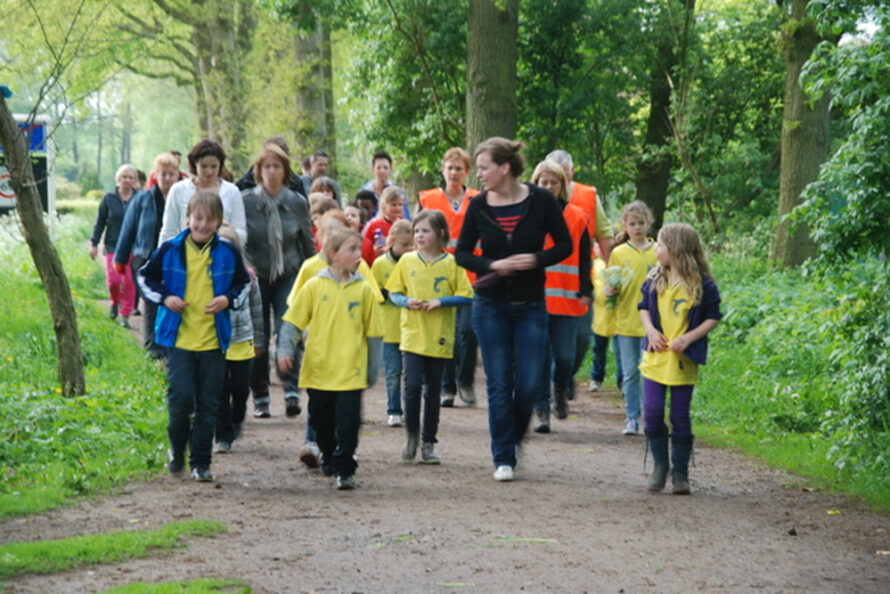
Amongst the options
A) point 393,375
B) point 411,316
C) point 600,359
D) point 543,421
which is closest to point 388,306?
point 393,375

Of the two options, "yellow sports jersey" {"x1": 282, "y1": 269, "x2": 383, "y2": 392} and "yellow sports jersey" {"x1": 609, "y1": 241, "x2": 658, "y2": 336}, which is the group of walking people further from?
"yellow sports jersey" {"x1": 609, "y1": 241, "x2": 658, "y2": 336}

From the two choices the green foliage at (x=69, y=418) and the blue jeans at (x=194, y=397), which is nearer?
the green foliage at (x=69, y=418)

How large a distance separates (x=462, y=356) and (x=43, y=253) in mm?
4234

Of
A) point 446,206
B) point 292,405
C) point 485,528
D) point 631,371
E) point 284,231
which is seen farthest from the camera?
point 446,206

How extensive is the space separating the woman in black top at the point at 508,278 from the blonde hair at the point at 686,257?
26.0 inches

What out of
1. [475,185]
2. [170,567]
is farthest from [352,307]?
[475,185]

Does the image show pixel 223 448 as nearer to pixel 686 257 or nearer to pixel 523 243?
pixel 523 243

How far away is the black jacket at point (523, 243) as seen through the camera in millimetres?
7723

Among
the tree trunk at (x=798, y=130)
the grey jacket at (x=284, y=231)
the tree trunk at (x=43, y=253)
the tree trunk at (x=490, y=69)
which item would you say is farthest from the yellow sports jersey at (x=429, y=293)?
the tree trunk at (x=798, y=130)

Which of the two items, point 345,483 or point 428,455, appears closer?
point 345,483

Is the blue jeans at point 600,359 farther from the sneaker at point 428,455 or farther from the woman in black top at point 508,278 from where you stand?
the woman in black top at point 508,278

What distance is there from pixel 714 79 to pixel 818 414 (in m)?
16.9

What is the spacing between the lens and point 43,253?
30.2 feet

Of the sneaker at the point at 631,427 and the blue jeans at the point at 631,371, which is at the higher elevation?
the blue jeans at the point at 631,371
